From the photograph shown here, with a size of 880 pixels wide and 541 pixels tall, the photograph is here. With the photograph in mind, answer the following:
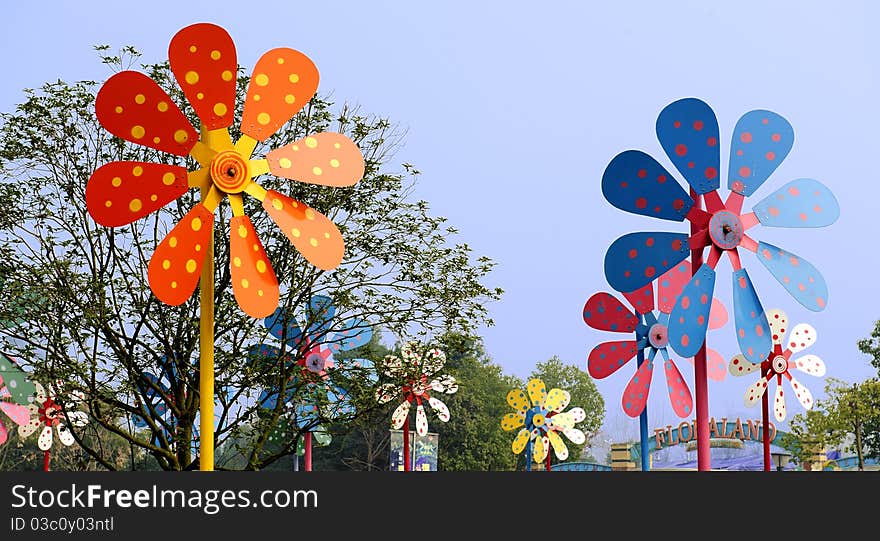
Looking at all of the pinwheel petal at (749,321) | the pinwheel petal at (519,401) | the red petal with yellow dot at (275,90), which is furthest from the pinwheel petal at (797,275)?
the pinwheel petal at (519,401)

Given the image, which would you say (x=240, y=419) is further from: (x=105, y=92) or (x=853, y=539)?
(x=853, y=539)

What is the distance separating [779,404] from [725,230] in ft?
27.5

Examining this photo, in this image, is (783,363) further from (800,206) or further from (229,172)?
(229,172)

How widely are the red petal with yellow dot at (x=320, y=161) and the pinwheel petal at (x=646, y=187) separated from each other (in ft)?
7.57

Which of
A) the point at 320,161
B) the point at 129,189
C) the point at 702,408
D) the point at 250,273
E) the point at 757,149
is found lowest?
the point at 702,408

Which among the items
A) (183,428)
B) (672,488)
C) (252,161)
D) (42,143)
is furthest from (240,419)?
(672,488)

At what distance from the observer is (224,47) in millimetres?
6551

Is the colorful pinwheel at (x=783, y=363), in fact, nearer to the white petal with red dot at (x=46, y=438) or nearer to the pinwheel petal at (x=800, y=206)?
the pinwheel petal at (x=800, y=206)

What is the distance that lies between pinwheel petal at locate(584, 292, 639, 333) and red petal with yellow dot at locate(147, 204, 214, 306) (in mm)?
7636

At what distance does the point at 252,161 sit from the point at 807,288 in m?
4.41

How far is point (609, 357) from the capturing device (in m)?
13.2

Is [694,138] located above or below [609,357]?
above

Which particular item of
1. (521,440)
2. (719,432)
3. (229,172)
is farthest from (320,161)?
(719,432)

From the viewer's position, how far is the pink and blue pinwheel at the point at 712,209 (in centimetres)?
788
